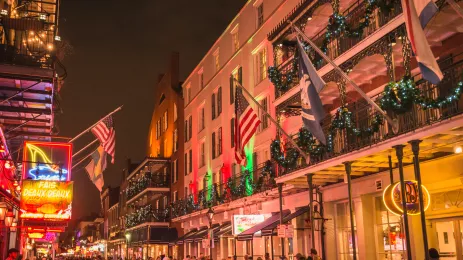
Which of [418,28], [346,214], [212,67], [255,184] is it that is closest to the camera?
[418,28]

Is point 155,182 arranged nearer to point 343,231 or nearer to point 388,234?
point 343,231

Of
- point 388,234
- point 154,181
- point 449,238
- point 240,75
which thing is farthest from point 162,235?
point 449,238

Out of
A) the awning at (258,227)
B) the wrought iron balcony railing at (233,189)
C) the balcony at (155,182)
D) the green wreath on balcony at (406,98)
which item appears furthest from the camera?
the balcony at (155,182)

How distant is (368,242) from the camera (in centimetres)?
1911

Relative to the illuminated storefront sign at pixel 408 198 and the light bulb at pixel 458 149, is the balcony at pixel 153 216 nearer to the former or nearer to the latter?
the illuminated storefront sign at pixel 408 198

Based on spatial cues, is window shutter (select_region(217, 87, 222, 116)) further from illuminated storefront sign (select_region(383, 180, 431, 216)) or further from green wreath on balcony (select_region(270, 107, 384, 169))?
illuminated storefront sign (select_region(383, 180, 431, 216))

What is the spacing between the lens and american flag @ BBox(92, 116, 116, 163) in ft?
76.2

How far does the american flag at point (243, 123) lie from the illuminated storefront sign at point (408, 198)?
23.6 feet

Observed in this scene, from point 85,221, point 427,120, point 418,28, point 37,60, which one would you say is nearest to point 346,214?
point 427,120

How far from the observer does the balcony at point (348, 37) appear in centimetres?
1632

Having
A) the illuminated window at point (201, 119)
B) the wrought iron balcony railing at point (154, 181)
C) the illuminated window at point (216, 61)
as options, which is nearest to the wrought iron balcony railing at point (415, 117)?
the illuminated window at point (216, 61)

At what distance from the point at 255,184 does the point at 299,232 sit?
3.70 meters

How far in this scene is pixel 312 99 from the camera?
15570 mm

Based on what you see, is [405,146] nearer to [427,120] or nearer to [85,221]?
[427,120]
